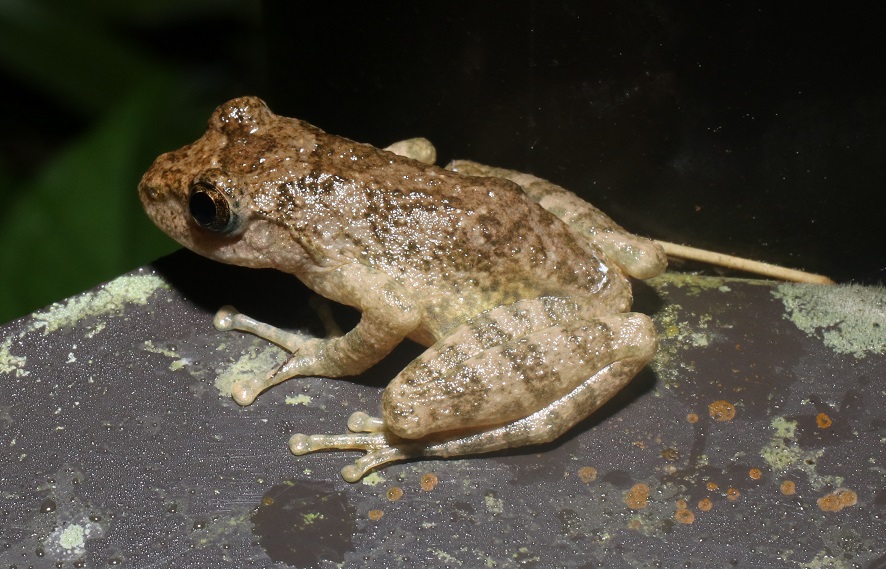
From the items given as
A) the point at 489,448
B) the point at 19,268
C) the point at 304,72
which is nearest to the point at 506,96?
the point at 304,72

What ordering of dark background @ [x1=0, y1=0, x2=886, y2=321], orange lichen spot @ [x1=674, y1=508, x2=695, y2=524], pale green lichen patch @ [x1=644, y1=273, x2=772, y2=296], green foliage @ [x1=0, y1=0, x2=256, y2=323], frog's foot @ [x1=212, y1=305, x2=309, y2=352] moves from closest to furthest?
orange lichen spot @ [x1=674, y1=508, x2=695, y2=524] < dark background @ [x1=0, y1=0, x2=886, y2=321] < frog's foot @ [x1=212, y1=305, x2=309, y2=352] < pale green lichen patch @ [x1=644, y1=273, x2=772, y2=296] < green foliage @ [x1=0, y1=0, x2=256, y2=323]

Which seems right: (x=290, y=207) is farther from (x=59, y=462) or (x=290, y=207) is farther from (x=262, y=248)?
(x=59, y=462)

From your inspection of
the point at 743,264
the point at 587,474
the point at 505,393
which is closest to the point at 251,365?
the point at 505,393

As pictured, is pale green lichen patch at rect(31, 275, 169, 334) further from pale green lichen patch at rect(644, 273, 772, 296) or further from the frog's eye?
pale green lichen patch at rect(644, 273, 772, 296)

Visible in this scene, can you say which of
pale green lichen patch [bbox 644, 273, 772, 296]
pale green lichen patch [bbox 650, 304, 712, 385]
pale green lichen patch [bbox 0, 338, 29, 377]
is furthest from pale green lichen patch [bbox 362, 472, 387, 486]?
pale green lichen patch [bbox 644, 273, 772, 296]

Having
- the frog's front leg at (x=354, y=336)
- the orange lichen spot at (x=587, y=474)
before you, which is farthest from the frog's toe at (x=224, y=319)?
the orange lichen spot at (x=587, y=474)

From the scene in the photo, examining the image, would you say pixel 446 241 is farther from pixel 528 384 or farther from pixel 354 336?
pixel 528 384
